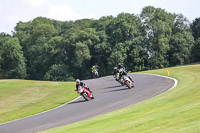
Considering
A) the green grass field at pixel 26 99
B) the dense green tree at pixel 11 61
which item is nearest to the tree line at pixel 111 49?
the dense green tree at pixel 11 61

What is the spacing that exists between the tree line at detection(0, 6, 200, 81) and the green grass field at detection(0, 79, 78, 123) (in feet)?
127

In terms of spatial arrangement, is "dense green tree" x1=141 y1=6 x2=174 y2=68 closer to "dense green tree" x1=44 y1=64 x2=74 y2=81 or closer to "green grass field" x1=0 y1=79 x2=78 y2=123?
"dense green tree" x1=44 y1=64 x2=74 y2=81

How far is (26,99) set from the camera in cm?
2772

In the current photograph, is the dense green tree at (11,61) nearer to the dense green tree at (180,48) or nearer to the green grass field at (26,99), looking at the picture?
the dense green tree at (180,48)

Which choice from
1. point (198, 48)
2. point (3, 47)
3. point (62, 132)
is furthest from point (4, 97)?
point (3, 47)

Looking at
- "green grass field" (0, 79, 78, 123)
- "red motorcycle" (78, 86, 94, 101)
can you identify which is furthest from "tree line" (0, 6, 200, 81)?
"red motorcycle" (78, 86, 94, 101)

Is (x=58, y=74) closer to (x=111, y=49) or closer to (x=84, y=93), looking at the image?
(x=111, y=49)

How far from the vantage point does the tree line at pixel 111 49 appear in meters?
72.8

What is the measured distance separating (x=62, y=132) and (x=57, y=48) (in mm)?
71546

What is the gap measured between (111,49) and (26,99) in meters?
50.0

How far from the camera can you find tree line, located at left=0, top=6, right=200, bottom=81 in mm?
72750

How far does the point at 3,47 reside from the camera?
84000 millimetres

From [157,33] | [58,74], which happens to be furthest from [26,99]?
[157,33]

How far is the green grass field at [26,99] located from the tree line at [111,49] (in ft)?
127
